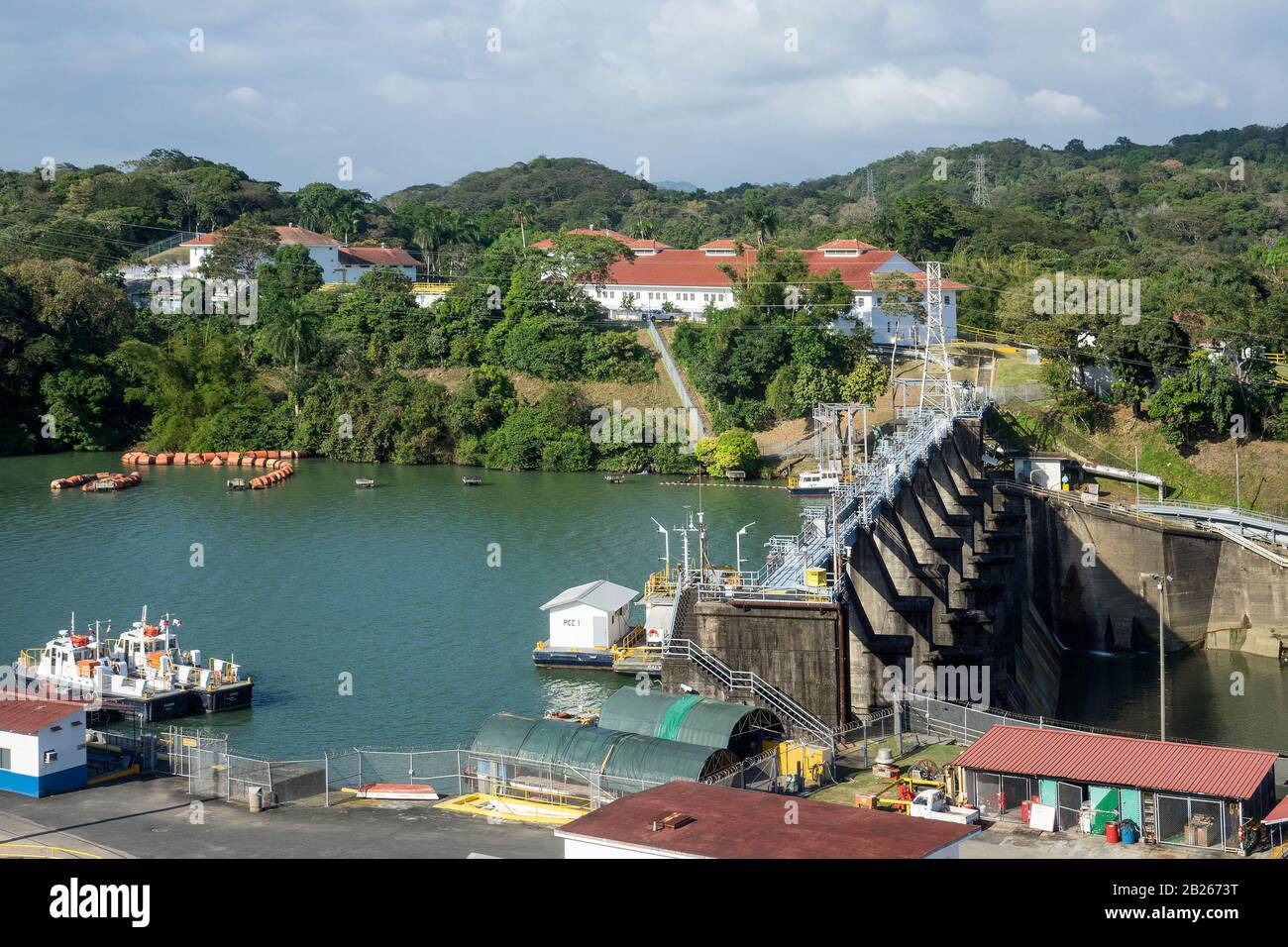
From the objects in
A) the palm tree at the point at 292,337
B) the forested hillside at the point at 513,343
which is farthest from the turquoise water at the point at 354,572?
the palm tree at the point at 292,337

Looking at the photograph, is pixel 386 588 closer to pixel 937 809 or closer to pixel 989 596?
pixel 989 596

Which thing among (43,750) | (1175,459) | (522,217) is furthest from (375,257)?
(43,750)

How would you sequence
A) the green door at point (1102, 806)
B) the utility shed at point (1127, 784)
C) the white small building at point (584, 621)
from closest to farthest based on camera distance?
the utility shed at point (1127, 784) < the green door at point (1102, 806) < the white small building at point (584, 621)

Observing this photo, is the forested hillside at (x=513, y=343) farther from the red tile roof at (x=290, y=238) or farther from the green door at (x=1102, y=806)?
the green door at (x=1102, y=806)

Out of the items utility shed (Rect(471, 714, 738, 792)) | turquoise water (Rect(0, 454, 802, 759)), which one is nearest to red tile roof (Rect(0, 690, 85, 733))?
→ turquoise water (Rect(0, 454, 802, 759))

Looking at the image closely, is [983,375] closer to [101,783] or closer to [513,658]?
[513,658]

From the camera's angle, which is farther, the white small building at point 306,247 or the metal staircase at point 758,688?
the white small building at point 306,247

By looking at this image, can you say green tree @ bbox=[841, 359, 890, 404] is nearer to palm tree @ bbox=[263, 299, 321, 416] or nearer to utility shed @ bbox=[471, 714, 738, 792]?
palm tree @ bbox=[263, 299, 321, 416]
